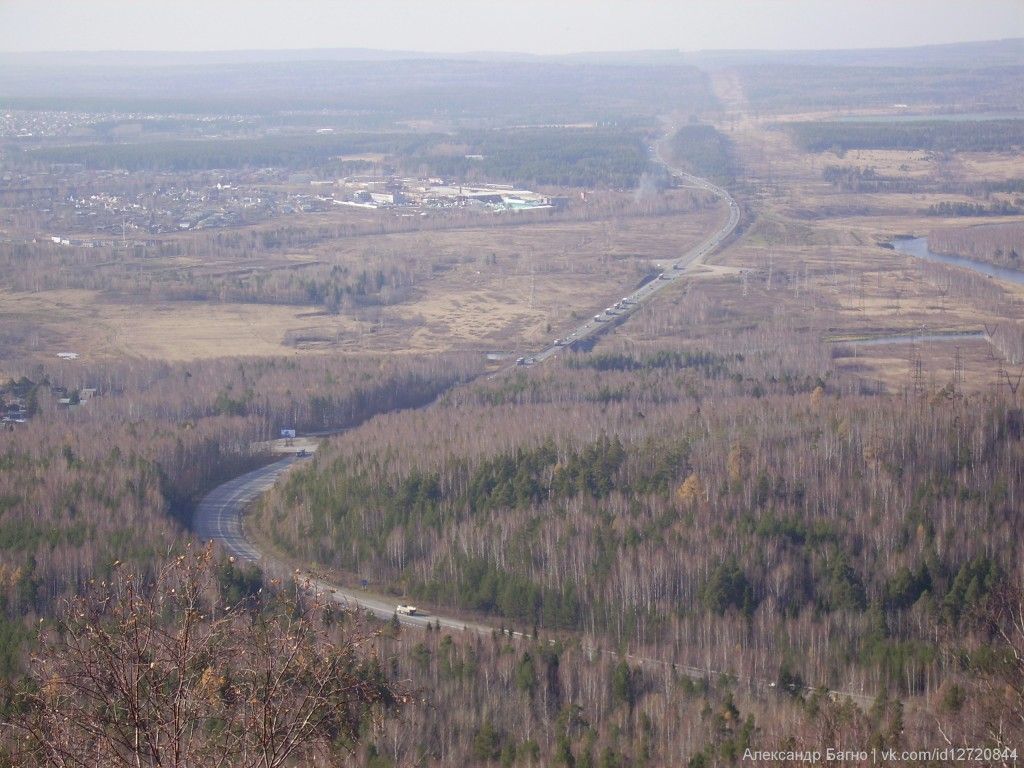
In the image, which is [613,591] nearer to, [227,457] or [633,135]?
[227,457]

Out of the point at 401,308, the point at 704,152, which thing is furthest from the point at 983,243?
the point at 704,152

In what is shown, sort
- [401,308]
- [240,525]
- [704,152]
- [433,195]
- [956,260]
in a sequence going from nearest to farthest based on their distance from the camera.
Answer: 1. [240,525]
2. [401,308]
3. [956,260]
4. [433,195]
5. [704,152]

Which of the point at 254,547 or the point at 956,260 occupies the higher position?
the point at 956,260

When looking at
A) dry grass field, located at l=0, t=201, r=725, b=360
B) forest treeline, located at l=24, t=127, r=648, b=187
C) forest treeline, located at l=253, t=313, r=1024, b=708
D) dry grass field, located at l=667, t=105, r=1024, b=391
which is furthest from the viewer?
forest treeline, located at l=24, t=127, r=648, b=187

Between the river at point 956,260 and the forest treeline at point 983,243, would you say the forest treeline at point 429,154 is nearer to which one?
the river at point 956,260

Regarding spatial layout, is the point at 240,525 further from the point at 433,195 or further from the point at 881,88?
the point at 881,88

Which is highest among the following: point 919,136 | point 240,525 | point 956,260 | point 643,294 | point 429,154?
point 919,136

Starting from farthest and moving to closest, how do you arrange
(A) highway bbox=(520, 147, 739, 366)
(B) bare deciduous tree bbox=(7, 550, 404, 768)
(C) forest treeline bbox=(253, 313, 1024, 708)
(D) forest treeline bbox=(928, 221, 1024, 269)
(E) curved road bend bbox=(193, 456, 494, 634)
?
(D) forest treeline bbox=(928, 221, 1024, 269) < (A) highway bbox=(520, 147, 739, 366) < (E) curved road bend bbox=(193, 456, 494, 634) < (C) forest treeline bbox=(253, 313, 1024, 708) < (B) bare deciduous tree bbox=(7, 550, 404, 768)

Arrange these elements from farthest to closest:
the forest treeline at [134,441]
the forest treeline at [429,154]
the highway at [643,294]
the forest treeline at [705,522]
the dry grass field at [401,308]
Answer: the forest treeline at [429,154] < the highway at [643,294] < the dry grass field at [401,308] < the forest treeline at [134,441] < the forest treeline at [705,522]

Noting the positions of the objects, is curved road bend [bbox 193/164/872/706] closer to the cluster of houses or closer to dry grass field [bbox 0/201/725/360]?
dry grass field [bbox 0/201/725/360]

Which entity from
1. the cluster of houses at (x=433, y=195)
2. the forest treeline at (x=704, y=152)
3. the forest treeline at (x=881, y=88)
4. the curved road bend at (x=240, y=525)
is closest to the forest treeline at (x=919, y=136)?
the forest treeline at (x=704, y=152)

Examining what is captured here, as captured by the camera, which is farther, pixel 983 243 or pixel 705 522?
pixel 983 243

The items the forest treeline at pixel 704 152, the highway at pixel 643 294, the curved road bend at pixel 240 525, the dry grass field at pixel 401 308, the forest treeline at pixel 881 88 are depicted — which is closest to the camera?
the curved road bend at pixel 240 525

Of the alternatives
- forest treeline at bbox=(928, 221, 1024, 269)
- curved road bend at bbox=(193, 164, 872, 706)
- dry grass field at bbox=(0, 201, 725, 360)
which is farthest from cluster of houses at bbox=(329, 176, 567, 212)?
curved road bend at bbox=(193, 164, 872, 706)
